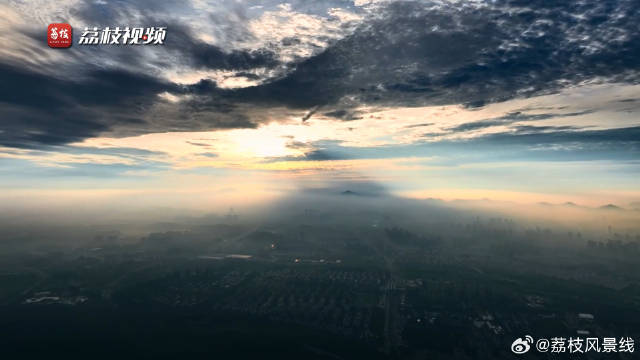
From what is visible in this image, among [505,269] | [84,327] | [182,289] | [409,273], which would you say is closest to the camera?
[84,327]

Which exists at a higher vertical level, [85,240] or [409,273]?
[409,273]

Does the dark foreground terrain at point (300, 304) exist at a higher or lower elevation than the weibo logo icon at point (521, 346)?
lower

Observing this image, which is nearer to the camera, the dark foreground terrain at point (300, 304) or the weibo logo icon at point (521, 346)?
the weibo logo icon at point (521, 346)

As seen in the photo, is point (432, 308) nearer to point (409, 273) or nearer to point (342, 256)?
point (409, 273)

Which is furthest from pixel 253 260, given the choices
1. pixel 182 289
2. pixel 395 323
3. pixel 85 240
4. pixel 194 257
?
pixel 85 240

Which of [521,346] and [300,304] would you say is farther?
[300,304]

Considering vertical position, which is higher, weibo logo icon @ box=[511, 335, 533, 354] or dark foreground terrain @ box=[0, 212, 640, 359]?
weibo logo icon @ box=[511, 335, 533, 354]

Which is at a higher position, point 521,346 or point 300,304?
point 521,346

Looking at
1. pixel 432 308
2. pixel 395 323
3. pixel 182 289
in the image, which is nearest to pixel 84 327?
pixel 182 289

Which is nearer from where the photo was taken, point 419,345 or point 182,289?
point 419,345

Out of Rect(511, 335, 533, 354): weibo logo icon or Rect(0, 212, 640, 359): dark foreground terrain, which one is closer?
Rect(511, 335, 533, 354): weibo logo icon

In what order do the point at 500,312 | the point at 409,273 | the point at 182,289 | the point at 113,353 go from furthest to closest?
the point at 409,273 < the point at 182,289 < the point at 500,312 < the point at 113,353
